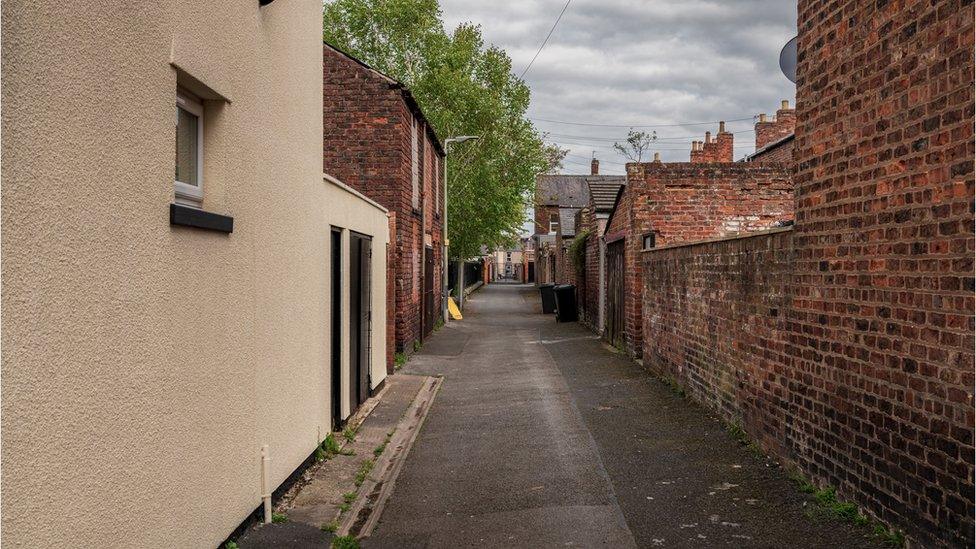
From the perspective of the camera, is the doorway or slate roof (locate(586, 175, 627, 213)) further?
slate roof (locate(586, 175, 627, 213))

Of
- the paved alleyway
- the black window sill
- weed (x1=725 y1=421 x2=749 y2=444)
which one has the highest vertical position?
the black window sill

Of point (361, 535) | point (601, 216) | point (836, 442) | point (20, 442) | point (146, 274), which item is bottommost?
point (361, 535)

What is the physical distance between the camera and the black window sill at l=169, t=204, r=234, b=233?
3832 millimetres

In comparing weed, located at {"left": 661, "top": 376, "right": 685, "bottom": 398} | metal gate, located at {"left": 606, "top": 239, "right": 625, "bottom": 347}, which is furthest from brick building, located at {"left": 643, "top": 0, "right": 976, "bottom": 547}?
metal gate, located at {"left": 606, "top": 239, "right": 625, "bottom": 347}

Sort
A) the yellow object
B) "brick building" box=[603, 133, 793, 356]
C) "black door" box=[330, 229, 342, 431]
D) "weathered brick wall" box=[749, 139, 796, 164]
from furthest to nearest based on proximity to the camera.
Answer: the yellow object
"weathered brick wall" box=[749, 139, 796, 164]
"brick building" box=[603, 133, 793, 356]
"black door" box=[330, 229, 342, 431]

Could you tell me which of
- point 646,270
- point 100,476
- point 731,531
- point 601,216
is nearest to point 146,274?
point 100,476

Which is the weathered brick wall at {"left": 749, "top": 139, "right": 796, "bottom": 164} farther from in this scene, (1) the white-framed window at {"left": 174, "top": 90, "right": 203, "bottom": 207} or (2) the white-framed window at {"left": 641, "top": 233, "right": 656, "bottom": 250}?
(1) the white-framed window at {"left": 174, "top": 90, "right": 203, "bottom": 207}

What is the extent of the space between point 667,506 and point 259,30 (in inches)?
177

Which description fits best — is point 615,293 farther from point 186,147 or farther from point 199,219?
point 199,219

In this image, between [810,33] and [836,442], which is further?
[810,33]

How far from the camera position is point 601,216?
20.1 meters

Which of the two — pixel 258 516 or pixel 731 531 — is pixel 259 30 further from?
pixel 731 531

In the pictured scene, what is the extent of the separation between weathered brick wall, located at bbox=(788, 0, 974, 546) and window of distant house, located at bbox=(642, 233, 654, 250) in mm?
7668

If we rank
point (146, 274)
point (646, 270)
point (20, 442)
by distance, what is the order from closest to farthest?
point (20, 442) → point (146, 274) → point (646, 270)
